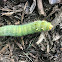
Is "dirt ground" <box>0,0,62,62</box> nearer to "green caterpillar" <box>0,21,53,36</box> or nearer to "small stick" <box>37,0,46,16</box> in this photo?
"small stick" <box>37,0,46,16</box>

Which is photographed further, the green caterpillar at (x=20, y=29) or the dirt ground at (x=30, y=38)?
the dirt ground at (x=30, y=38)

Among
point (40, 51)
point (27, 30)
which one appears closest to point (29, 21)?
point (27, 30)

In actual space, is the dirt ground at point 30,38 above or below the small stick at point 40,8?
below

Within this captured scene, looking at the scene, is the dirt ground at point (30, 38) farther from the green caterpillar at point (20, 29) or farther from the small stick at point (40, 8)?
the green caterpillar at point (20, 29)

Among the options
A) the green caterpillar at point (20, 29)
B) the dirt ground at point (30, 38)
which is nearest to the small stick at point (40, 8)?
the dirt ground at point (30, 38)

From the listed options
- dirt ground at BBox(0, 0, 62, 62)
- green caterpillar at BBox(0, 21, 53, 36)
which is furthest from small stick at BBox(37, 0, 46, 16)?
green caterpillar at BBox(0, 21, 53, 36)

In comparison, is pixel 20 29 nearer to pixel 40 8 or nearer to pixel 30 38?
pixel 30 38

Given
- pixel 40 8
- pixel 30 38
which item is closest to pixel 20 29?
pixel 30 38

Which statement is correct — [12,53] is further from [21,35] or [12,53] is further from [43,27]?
[43,27]
